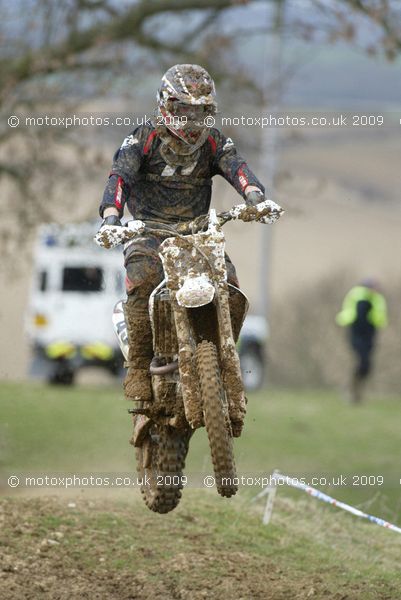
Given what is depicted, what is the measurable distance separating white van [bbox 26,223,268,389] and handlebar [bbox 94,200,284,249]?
58.2 ft

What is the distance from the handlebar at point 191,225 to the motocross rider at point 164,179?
138 millimetres

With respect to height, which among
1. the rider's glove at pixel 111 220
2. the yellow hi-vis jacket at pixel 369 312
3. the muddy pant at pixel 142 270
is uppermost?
the yellow hi-vis jacket at pixel 369 312

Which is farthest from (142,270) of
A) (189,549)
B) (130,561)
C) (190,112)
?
(189,549)

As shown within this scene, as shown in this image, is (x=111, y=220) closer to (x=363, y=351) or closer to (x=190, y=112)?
(x=190, y=112)

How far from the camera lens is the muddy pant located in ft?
29.0

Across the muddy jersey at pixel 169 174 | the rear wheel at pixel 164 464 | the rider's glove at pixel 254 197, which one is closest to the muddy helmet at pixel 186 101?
the muddy jersey at pixel 169 174

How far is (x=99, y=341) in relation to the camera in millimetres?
28156

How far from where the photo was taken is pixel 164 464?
9016mm

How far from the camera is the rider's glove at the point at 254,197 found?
8758 millimetres

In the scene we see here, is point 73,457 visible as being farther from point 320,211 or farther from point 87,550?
point 320,211

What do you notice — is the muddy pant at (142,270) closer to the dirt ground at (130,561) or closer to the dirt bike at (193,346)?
the dirt bike at (193,346)

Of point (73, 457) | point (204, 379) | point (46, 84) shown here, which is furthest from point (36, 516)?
point (73, 457)

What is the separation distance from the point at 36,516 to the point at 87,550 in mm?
841

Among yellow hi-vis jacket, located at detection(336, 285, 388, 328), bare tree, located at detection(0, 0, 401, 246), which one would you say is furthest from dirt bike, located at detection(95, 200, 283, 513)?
yellow hi-vis jacket, located at detection(336, 285, 388, 328)
